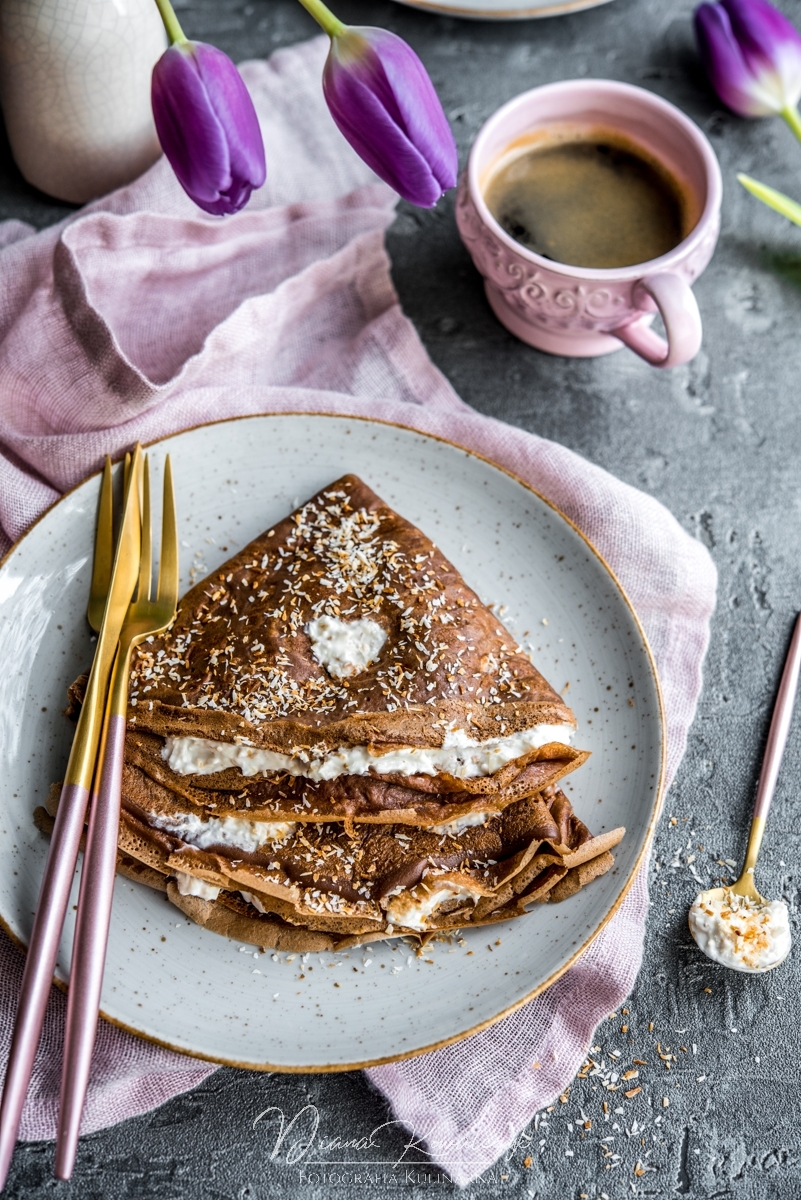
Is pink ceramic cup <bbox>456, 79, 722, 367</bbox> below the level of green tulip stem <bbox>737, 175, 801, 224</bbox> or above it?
above

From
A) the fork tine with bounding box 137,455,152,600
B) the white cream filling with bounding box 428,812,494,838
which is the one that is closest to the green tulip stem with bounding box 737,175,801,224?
the fork tine with bounding box 137,455,152,600

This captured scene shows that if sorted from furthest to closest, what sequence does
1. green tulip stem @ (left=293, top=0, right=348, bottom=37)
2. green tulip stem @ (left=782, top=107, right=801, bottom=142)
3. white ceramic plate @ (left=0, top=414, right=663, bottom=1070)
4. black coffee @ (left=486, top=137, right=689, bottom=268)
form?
green tulip stem @ (left=782, top=107, right=801, bottom=142) → black coffee @ (left=486, top=137, right=689, bottom=268) → white ceramic plate @ (left=0, top=414, right=663, bottom=1070) → green tulip stem @ (left=293, top=0, right=348, bottom=37)

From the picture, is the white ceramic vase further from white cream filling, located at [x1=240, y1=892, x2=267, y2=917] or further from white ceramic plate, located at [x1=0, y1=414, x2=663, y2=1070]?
white cream filling, located at [x1=240, y1=892, x2=267, y2=917]

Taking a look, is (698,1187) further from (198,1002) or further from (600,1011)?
(198,1002)

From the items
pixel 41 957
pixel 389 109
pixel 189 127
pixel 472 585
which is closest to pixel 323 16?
pixel 389 109

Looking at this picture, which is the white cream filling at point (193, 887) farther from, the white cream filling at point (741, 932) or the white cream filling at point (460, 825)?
the white cream filling at point (741, 932)

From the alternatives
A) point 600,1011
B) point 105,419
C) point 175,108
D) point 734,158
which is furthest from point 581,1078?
point 734,158

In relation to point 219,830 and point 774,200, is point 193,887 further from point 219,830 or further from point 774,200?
point 774,200

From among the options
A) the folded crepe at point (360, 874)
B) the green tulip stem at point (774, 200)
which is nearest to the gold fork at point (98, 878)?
the folded crepe at point (360, 874)
